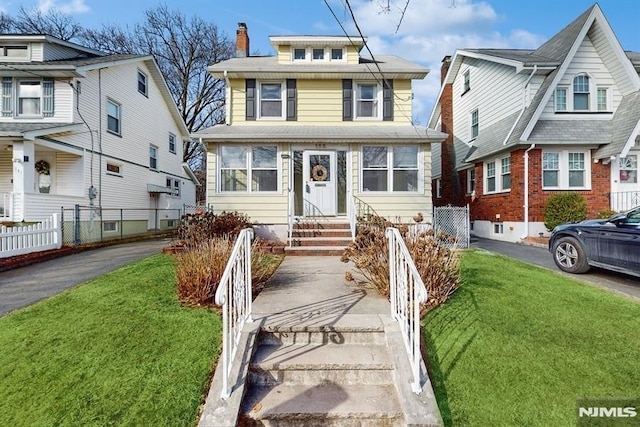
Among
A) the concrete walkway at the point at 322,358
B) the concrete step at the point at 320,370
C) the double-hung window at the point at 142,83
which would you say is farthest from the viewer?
the double-hung window at the point at 142,83

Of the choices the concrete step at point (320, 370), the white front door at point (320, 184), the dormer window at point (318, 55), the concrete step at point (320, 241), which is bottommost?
the concrete step at point (320, 370)

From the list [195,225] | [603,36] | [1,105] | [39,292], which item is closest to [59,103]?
[1,105]

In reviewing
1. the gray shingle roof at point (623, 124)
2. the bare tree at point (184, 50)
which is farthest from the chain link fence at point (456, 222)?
the bare tree at point (184, 50)

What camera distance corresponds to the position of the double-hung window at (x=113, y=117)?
45.8 feet

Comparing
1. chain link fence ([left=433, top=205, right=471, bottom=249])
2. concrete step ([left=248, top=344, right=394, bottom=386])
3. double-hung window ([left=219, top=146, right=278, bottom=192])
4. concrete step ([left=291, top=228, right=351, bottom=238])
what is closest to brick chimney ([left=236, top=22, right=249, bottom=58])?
double-hung window ([left=219, top=146, right=278, bottom=192])

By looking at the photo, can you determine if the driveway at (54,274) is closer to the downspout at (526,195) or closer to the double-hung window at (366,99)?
the double-hung window at (366,99)

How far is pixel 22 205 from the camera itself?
32.5 feet

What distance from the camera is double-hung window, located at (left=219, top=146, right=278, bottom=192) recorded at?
10727 mm

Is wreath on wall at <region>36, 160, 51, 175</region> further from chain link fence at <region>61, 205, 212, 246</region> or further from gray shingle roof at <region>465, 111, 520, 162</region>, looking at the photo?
gray shingle roof at <region>465, 111, 520, 162</region>

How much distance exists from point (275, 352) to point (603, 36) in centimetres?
1564

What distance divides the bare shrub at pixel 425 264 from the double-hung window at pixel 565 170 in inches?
361

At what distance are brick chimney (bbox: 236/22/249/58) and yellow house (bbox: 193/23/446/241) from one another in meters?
Answer: 3.10

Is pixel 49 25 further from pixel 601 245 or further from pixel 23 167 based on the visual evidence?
pixel 601 245

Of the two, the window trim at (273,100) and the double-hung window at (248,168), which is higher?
the window trim at (273,100)
